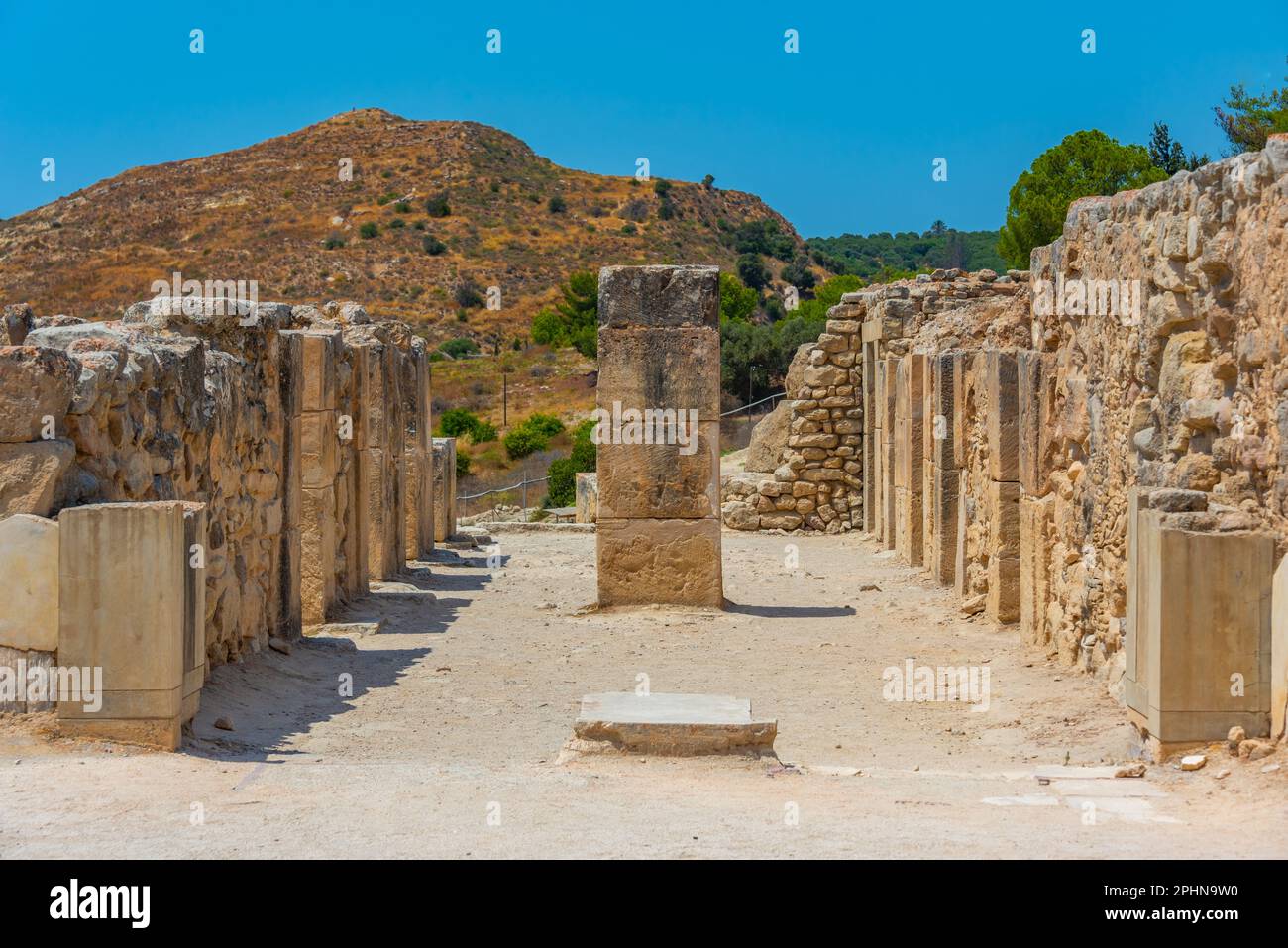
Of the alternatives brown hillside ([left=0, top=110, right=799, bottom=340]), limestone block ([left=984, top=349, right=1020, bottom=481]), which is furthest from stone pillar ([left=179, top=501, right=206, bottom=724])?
brown hillside ([left=0, top=110, right=799, bottom=340])

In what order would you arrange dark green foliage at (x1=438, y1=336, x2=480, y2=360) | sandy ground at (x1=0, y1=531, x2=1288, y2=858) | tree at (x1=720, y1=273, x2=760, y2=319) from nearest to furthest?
sandy ground at (x1=0, y1=531, x2=1288, y2=858) → tree at (x1=720, y1=273, x2=760, y2=319) → dark green foliage at (x1=438, y1=336, x2=480, y2=360)

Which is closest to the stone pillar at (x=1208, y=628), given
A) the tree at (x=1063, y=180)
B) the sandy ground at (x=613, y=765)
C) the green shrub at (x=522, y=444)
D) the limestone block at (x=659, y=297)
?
the sandy ground at (x=613, y=765)

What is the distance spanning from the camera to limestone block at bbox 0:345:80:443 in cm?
609

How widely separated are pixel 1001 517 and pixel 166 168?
69735mm

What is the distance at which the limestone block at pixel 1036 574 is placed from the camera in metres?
9.32

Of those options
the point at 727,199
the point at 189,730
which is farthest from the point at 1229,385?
the point at 727,199

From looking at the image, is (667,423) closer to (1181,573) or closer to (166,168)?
(1181,573)

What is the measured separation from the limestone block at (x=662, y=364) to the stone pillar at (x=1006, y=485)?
8.27ft

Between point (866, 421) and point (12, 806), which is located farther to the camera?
point (866, 421)

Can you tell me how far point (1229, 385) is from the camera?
6344 millimetres

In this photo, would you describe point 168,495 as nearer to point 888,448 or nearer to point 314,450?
point 314,450

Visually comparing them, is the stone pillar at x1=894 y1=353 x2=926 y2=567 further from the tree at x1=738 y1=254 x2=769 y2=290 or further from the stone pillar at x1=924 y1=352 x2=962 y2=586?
the tree at x1=738 y1=254 x2=769 y2=290

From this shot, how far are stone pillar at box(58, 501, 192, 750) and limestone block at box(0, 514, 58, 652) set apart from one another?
65mm

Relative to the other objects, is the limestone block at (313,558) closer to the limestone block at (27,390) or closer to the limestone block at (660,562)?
the limestone block at (660,562)
